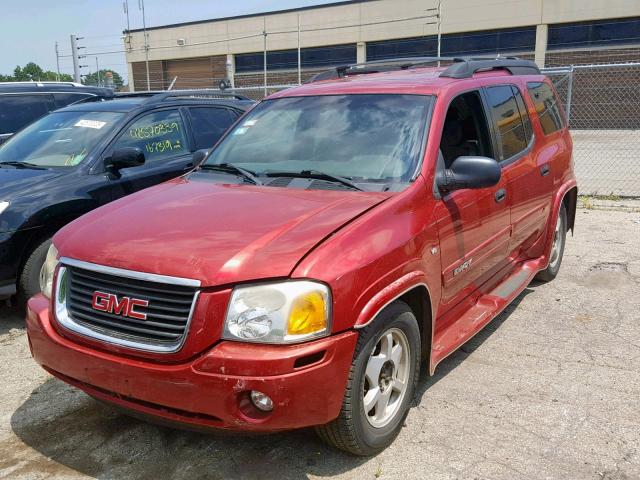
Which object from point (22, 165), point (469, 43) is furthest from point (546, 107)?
point (469, 43)

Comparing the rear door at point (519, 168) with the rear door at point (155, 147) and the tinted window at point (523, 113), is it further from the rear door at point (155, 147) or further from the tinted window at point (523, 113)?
the rear door at point (155, 147)

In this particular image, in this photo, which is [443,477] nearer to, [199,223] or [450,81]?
[199,223]

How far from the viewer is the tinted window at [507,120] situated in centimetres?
431

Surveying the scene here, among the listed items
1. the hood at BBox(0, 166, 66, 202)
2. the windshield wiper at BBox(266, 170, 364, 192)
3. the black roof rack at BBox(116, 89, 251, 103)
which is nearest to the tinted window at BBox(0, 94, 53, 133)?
the black roof rack at BBox(116, 89, 251, 103)

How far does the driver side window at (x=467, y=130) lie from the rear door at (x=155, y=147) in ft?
9.97

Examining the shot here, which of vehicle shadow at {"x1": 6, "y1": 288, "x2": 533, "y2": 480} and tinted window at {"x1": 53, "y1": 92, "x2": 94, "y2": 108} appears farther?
tinted window at {"x1": 53, "y1": 92, "x2": 94, "y2": 108}

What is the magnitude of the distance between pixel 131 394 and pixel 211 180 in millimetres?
1618

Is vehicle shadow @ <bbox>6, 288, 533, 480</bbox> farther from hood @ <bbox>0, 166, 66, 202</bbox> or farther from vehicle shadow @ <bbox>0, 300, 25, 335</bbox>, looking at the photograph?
hood @ <bbox>0, 166, 66, 202</bbox>

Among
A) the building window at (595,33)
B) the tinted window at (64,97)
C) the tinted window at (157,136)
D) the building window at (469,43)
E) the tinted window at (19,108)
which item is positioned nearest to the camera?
the tinted window at (157,136)

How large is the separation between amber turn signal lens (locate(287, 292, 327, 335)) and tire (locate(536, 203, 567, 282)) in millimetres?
3717

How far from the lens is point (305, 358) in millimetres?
2422

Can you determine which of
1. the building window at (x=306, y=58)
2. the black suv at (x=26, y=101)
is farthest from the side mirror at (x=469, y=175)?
the building window at (x=306, y=58)

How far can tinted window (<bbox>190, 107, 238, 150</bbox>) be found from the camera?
6348 millimetres

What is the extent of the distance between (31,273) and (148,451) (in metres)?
2.32
